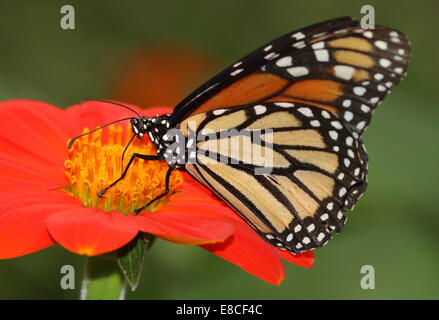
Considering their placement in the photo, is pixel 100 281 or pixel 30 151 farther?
pixel 30 151

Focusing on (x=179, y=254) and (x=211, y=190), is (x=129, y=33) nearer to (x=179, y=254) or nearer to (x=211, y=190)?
(x=179, y=254)

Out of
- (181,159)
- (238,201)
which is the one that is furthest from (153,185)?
(238,201)

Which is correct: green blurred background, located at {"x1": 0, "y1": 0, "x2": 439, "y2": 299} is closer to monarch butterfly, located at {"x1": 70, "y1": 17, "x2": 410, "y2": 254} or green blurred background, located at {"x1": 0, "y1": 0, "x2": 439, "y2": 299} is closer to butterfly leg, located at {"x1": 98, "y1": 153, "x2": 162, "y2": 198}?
monarch butterfly, located at {"x1": 70, "y1": 17, "x2": 410, "y2": 254}

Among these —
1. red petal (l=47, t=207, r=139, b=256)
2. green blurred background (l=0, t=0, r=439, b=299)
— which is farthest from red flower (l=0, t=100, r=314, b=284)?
green blurred background (l=0, t=0, r=439, b=299)

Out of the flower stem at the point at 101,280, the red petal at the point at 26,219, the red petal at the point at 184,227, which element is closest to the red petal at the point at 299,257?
the red petal at the point at 184,227

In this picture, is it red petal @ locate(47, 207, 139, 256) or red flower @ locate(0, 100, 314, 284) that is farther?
red flower @ locate(0, 100, 314, 284)

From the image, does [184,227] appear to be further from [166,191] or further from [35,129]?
[35,129]
